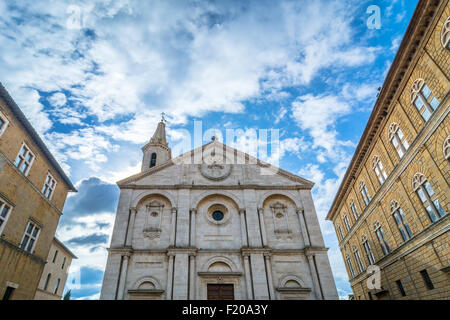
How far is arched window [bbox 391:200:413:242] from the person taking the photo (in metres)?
20.1

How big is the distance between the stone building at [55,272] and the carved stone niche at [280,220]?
28.1 metres

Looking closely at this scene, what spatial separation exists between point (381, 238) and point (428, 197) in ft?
30.4

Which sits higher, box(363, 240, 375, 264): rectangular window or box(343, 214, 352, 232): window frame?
box(343, 214, 352, 232): window frame

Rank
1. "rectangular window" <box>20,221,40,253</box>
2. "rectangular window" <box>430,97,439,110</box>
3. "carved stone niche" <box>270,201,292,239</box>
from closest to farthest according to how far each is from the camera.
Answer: "rectangular window" <box>430,97,439,110</box>
"rectangular window" <box>20,221,40,253</box>
"carved stone niche" <box>270,201,292,239</box>

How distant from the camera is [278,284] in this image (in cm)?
1922

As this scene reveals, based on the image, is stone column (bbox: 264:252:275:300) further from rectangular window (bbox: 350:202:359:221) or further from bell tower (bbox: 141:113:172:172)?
bell tower (bbox: 141:113:172:172)

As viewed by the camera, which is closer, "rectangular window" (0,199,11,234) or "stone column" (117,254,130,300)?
"rectangular window" (0,199,11,234)

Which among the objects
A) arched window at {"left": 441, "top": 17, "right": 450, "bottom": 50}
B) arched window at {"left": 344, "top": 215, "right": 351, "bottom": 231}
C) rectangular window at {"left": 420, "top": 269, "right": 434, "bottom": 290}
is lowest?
rectangular window at {"left": 420, "top": 269, "right": 434, "bottom": 290}

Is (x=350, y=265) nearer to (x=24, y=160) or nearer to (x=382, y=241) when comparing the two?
(x=382, y=241)

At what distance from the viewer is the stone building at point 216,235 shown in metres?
18.9

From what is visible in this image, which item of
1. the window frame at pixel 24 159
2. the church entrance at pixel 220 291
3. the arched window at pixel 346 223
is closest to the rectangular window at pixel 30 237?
the window frame at pixel 24 159

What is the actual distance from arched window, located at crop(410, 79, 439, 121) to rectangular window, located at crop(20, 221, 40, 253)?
27.6 m

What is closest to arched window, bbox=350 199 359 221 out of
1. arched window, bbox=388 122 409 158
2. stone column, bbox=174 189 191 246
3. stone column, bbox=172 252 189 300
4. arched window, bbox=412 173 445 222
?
arched window, bbox=388 122 409 158
